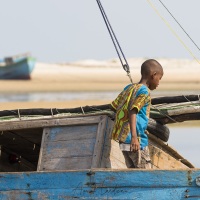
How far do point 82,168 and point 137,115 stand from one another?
74 cm

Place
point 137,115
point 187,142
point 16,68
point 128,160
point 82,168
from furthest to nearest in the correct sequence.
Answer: point 16,68
point 187,142
point 82,168
point 128,160
point 137,115

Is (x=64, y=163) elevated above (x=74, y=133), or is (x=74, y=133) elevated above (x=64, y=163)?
(x=74, y=133)

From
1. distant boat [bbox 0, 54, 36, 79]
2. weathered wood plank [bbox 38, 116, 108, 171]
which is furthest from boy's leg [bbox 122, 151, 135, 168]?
distant boat [bbox 0, 54, 36, 79]

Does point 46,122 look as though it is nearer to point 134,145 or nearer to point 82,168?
point 82,168

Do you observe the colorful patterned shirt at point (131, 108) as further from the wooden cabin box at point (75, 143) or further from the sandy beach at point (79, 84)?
the sandy beach at point (79, 84)

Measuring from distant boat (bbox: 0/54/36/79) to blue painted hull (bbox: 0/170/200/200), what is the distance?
4486cm

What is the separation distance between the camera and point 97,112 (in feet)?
24.5

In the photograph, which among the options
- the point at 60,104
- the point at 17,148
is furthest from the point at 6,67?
the point at 17,148

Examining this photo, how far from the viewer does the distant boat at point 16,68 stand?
5150 cm

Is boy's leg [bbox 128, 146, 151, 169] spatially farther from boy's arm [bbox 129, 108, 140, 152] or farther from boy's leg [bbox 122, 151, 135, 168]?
boy's arm [bbox 129, 108, 140, 152]

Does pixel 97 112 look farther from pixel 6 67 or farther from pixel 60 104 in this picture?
pixel 6 67

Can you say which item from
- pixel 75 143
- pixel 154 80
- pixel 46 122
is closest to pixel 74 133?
pixel 75 143

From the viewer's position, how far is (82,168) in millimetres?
6969

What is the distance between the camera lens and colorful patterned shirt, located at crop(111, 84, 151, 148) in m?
6.62
